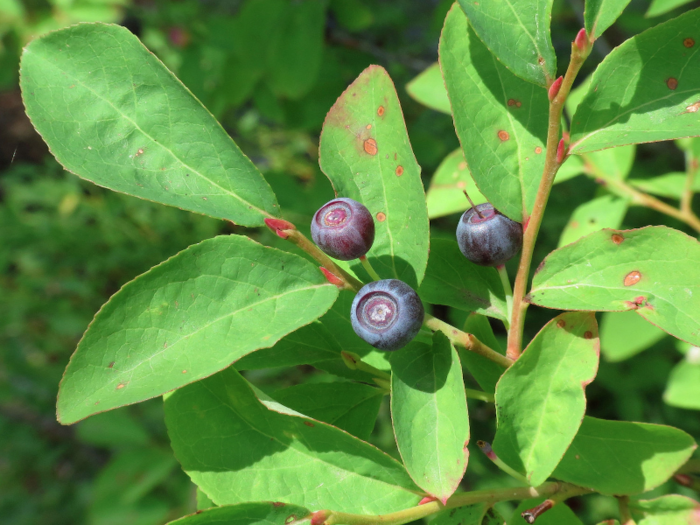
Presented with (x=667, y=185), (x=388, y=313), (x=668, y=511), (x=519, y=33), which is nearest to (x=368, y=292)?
(x=388, y=313)

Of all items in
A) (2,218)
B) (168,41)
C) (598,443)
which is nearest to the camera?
(598,443)

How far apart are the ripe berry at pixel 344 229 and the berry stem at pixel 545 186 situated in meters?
0.25

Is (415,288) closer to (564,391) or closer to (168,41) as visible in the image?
(564,391)

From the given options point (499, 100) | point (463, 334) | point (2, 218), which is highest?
point (499, 100)

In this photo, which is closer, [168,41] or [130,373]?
[130,373]

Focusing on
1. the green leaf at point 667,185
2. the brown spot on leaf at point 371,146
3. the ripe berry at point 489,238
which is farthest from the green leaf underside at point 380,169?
the green leaf at point 667,185

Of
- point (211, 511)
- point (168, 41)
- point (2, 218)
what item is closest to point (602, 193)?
point (211, 511)

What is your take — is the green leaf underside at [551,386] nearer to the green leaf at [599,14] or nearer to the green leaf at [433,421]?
the green leaf at [433,421]

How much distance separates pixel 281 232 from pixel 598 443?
645 millimetres

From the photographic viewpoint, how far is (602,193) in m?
1.83

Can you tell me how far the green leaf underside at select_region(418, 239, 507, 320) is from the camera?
3.33ft

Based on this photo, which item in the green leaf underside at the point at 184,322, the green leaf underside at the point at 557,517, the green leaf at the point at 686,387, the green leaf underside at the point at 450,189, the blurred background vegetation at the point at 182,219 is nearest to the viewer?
the green leaf underside at the point at 184,322

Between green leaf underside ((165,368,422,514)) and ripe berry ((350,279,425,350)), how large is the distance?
17 cm

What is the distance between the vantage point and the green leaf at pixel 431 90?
5.71 ft
